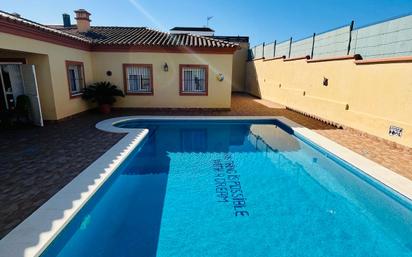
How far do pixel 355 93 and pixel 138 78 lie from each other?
37.7 feet

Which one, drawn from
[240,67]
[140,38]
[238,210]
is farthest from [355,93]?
[240,67]

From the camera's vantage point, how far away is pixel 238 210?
539cm

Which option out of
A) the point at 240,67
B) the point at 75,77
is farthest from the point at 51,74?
the point at 240,67

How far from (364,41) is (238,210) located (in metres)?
8.97

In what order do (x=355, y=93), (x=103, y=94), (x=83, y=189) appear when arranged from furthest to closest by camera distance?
(x=103, y=94) < (x=355, y=93) < (x=83, y=189)

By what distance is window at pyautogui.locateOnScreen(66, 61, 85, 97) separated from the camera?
12.0 meters

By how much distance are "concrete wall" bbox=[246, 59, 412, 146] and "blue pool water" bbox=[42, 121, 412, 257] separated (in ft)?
9.30

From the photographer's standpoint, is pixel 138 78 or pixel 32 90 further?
pixel 138 78

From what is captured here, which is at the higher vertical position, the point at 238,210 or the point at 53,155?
the point at 53,155

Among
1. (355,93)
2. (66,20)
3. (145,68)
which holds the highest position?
(66,20)

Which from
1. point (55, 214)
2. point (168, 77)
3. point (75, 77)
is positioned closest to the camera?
point (55, 214)

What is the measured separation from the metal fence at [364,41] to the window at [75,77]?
42.8 ft

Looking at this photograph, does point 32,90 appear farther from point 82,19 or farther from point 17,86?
point 82,19

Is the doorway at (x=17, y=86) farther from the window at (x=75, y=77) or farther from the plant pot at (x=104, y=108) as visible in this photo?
the plant pot at (x=104, y=108)
